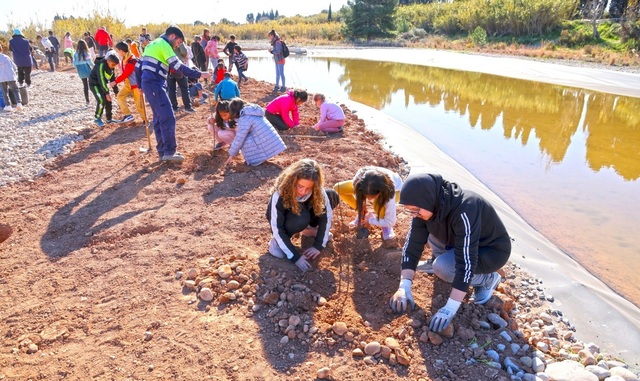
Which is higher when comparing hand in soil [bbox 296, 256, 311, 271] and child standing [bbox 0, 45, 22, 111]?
child standing [bbox 0, 45, 22, 111]

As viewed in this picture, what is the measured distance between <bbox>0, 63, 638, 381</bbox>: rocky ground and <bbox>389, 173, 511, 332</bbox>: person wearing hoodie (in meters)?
0.17

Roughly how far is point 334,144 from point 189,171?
2370 mm

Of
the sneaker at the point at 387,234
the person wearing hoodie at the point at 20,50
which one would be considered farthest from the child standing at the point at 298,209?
the person wearing hoodie at the point at 20,50

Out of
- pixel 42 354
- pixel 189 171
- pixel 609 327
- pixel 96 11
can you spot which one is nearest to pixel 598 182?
pixel 609 327

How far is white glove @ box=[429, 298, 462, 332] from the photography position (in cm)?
271

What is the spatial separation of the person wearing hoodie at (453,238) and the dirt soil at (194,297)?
165 mm

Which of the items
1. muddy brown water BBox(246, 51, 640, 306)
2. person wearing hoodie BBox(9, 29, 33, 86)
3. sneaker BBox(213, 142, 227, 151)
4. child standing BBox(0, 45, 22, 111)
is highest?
person wearing hoodie BBox(9, 29, 33, 86)

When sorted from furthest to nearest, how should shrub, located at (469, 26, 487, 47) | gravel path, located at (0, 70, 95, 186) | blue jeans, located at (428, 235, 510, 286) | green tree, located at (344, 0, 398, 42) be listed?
1. green tree, located at (344, 0, 398, 42)
2. shrub, located at (469, 26, 487, 47)
3. gravel path, located at (0, 70, 95, 186)
4. blue jeans, located at (428, 235, 510, 286)

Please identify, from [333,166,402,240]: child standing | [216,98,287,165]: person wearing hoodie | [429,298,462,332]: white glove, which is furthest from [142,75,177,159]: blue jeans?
[429,298,462,332]: white glove

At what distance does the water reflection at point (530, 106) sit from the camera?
7.95 metres

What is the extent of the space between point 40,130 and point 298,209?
20.5ft

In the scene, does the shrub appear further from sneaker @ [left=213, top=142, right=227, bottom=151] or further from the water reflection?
sneaker @ [left=213, top=142, right=227, bottom=151]

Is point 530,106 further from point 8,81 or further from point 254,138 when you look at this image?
point 8,81

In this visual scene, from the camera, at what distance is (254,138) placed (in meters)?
5.34
